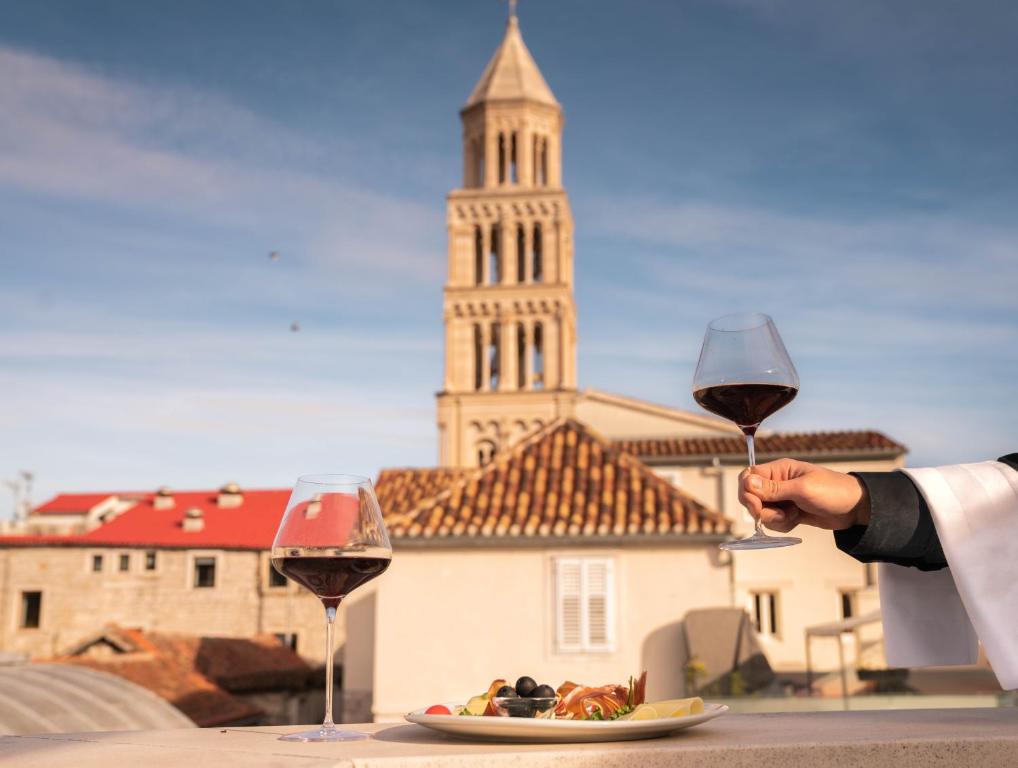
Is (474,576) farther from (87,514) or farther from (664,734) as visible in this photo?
(87,514)

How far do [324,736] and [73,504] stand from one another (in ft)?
218

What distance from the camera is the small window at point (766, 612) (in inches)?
1081

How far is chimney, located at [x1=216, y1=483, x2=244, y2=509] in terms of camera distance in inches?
2078

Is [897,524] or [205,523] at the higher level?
[205,523]

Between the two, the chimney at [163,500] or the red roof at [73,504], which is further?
the red roof at [73,504]

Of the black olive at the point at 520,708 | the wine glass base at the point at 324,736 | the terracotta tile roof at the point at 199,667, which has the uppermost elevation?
the black olive at the point at 520,708

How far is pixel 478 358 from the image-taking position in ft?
173

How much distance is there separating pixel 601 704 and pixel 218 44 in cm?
1925

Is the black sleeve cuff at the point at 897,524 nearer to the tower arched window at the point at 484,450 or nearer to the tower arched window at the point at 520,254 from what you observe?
the tower arched window at the point at 484,450

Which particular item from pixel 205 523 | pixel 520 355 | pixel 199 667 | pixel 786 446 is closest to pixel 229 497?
pixel 205 523

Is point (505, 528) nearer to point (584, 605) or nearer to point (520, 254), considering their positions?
point (584, 605)

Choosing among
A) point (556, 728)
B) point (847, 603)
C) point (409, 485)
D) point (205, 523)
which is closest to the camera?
point (556, 728)

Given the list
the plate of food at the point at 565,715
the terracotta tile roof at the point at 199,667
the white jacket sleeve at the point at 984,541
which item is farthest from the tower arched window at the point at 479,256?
the white jacket sleeve at the point at 984,541

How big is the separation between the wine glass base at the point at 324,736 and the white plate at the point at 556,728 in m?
0.21
